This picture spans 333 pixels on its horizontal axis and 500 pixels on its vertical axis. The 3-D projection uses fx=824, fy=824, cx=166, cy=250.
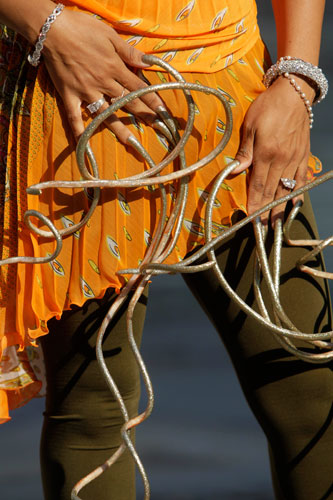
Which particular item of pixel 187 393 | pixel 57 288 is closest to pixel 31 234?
pixel 57 288

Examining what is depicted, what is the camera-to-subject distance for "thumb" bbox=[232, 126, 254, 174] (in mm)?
816

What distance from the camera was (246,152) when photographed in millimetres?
820

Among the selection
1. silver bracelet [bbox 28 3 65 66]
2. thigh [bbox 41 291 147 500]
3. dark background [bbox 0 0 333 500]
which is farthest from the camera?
dark background [bbox 0 0 333 500]

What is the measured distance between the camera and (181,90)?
806 mm

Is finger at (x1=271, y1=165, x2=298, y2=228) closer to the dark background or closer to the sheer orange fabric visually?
the sheer orange fabric

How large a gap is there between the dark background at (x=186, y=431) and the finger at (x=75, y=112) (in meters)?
0.81

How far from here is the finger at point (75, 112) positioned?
785 mm

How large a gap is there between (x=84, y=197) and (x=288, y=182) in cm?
21

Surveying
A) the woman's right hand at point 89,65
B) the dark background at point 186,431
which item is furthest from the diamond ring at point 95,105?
the dark background at point 186,431

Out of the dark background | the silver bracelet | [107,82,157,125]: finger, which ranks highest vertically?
the silver bracelet

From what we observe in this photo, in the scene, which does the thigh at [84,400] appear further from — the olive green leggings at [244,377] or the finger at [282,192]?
the finger at [282,192]

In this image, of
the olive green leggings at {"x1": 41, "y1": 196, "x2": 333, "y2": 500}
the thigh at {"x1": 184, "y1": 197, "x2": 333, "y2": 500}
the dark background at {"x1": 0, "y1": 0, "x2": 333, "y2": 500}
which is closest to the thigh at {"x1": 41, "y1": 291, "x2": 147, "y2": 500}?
the olive green leggings at {"x1": 41, "y1": 196, "x2": 333, "y2": 500}

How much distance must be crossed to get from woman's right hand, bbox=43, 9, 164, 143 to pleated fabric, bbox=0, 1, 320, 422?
0.05 ft

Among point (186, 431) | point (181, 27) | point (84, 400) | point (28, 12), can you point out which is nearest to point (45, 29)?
point (28, 12)
